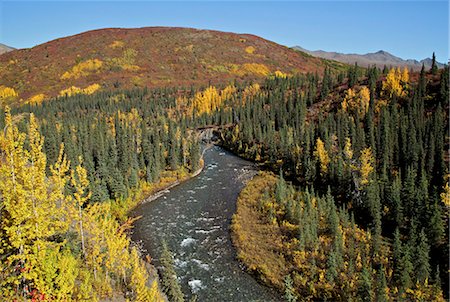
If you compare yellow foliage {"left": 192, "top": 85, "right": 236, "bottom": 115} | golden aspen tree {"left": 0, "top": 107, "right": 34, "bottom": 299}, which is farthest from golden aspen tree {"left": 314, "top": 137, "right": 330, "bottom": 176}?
yellow foliage {"left": 192, "top": 85, "right": 236, "bottom": 115}

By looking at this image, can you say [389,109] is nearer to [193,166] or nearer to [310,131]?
[310,131]

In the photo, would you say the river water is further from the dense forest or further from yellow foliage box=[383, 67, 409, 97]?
yellow foliage box=[383, 67, 409, 97]

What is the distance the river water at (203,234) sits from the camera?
4097cm

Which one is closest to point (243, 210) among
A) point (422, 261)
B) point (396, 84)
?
point (422, 261)

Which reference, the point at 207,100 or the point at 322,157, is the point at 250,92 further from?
the point at 322,157

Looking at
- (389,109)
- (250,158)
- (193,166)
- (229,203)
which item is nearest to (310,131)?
(250,158)

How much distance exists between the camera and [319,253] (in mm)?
46594

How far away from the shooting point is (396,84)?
113m

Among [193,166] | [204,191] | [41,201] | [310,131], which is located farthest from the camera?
[310,131]

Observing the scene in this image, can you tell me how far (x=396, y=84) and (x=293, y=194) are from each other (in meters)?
69.9

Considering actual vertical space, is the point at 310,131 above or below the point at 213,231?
above

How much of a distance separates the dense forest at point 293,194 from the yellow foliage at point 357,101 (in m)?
0.50

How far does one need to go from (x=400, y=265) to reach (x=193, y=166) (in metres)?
58.8

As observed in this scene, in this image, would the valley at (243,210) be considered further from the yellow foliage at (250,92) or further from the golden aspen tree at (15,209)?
the yellow foliage at (250,92)
